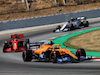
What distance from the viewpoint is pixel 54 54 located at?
14.1 metres

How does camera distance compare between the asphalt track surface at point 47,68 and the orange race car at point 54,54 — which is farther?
the orange race car at point 54,54

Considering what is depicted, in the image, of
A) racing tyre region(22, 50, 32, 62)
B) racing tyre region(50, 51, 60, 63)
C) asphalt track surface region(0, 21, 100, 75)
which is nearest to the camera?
asphalt track surface region(0, 21, 100, 75)

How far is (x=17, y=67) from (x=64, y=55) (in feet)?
8.14

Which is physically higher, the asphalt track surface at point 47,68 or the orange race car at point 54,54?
the orange race car at point 54,54

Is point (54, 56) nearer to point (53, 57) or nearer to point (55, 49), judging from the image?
point (53, 57)

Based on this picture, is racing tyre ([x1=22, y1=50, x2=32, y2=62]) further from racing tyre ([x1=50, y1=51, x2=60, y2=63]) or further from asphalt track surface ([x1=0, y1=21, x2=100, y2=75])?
racing tyre ([x1=50, y1=51, x2=60, y2=63])

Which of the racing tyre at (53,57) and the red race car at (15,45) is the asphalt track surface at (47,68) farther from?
the red race car at (15,45)

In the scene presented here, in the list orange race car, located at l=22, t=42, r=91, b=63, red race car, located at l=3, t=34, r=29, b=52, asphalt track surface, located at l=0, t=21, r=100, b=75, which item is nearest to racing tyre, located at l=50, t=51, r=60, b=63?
orange race car, located at l=22, t=42, r=91, b=63

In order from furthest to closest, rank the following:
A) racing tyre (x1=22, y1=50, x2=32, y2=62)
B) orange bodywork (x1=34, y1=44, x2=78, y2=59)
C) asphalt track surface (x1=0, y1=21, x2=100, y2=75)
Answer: racing tyre (x1=22, y1=50, x2=32, y2=62) → orange bodywork (x1=34, y1=44, x2=78, y2=59) → asphalt track surface (x1=0, y1=21, x2=100, y2=75)

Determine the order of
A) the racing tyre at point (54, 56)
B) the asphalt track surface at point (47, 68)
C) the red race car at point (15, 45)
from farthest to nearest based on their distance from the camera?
the red race car at point (15, 45) → the racing tyre at point (54, 56) → the asphalt track surface at point (47, 68)

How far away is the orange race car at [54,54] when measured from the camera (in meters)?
14.2

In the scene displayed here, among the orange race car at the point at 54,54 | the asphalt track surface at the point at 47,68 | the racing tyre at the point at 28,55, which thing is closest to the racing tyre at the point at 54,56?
the orange race car at the point at 54,54

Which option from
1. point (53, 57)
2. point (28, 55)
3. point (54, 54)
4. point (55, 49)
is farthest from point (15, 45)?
point (54, 54)

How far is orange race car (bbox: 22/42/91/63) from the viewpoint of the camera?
46.5ft
